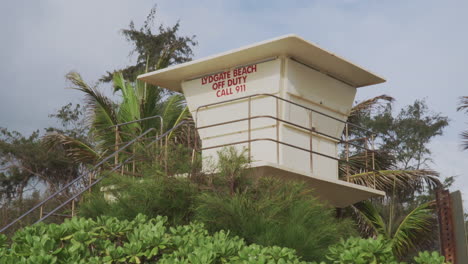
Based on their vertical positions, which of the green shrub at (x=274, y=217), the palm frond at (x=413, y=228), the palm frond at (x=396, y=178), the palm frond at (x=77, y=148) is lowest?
the green shrub at (x=274, y=217)

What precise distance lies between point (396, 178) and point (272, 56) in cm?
578

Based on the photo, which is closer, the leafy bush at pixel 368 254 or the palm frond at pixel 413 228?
the leafy bush at pixel 368 254

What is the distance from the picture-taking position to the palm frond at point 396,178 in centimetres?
1697

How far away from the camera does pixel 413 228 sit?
16.8 metres

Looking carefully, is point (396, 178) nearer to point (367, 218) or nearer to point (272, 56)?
point (367, 218)

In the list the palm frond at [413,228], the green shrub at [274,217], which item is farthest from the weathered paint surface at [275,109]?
the palm frond at [413,228]

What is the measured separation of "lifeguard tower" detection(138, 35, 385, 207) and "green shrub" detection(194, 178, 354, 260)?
27.8 inches

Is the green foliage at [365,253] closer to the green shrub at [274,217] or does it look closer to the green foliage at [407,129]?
the green shrub at [274,217]

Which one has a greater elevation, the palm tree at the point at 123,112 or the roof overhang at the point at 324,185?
the palm tree at the point at 123,112

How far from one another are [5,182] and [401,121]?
18731 mm

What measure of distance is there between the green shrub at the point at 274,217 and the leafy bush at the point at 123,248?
291cm

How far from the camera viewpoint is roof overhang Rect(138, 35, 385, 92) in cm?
1230

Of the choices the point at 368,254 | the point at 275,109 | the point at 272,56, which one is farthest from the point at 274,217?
the point at 368,254

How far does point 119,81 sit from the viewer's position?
1873 centimetres
